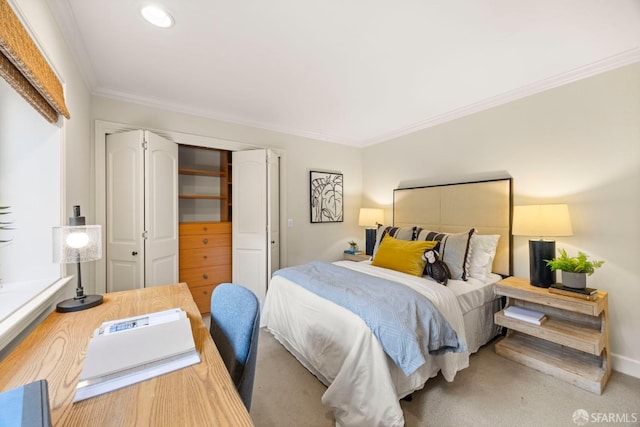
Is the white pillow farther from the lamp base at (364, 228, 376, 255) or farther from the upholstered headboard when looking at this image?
the lamp base at (364, 228, 376, 255)

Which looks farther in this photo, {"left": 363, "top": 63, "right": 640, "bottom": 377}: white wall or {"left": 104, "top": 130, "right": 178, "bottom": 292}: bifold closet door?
{"left": 104, "top": 130, "right": 178, "bottom": 292}: bifold closet door

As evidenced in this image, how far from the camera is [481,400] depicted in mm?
1745

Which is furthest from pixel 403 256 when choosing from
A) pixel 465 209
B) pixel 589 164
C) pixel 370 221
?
pixel 589 164

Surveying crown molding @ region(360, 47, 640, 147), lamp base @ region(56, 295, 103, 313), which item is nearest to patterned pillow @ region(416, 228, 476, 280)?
crown molding @ region(360, 47, 640, 147)

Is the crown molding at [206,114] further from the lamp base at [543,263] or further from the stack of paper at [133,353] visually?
the lamp base at [543,263]

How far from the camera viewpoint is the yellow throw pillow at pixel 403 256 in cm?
241

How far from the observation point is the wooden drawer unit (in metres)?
3.01

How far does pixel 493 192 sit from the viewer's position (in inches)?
105

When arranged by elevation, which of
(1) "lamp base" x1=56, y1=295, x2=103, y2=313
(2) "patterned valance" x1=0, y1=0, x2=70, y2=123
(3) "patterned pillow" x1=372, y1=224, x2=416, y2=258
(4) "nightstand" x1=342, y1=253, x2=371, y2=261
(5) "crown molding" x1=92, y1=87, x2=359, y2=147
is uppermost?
(5) "crown molding" x1=92, y1=87, x2=359, y2=147

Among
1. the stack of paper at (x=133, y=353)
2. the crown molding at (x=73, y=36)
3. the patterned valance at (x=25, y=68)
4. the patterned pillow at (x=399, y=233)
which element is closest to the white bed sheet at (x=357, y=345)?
the patterned pillow at (x=399, y=233)

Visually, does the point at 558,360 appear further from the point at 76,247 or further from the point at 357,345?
the point at 76,247

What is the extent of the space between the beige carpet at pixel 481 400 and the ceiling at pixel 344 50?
7.95ft

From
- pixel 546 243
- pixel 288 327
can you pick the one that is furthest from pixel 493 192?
pixel 288 327

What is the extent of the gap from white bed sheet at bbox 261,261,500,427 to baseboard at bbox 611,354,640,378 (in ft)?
2.87
